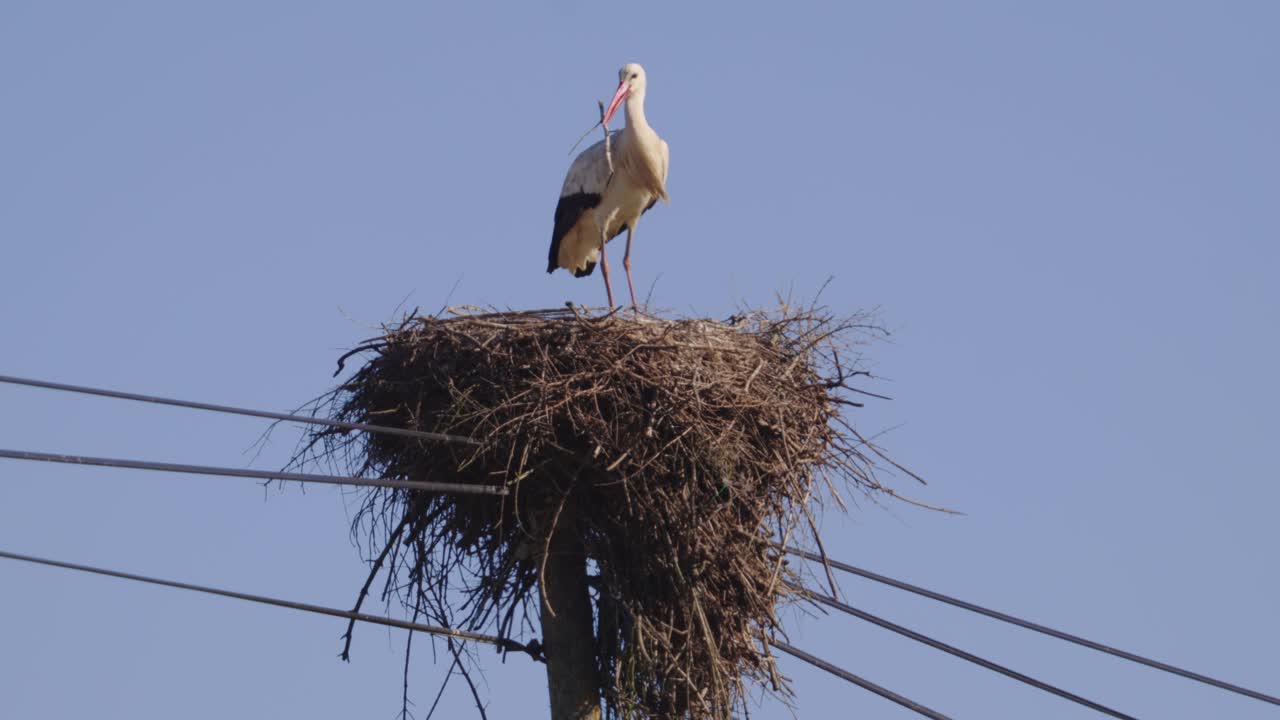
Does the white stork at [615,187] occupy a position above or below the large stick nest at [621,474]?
above

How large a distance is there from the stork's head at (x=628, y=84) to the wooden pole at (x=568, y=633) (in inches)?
153

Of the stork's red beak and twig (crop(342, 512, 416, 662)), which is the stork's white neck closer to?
the stork's red beak

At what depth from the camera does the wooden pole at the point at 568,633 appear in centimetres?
676

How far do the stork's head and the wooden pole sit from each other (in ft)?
12.7

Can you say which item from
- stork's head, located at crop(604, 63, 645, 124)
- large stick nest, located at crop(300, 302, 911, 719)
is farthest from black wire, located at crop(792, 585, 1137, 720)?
stork's head, located at crop(604, 63, 645, 124)

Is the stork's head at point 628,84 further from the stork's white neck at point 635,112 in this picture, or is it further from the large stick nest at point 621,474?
the large stick nest at point 621,474

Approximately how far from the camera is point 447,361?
7.16 m

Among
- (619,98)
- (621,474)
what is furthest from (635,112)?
(621,474)

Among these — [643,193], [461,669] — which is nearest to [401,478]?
[461,669]

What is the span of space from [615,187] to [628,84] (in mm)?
644

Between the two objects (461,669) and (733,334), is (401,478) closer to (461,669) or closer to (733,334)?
(461,669)

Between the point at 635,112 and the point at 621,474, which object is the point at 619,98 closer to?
the point at 635,112

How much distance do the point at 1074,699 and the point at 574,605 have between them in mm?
1976

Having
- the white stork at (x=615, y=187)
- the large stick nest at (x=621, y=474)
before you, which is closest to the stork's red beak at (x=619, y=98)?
the white stork at (x=615, y=187)
